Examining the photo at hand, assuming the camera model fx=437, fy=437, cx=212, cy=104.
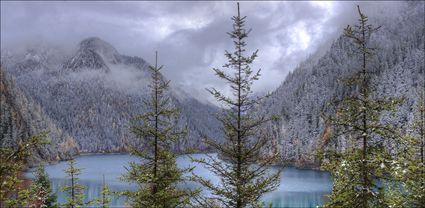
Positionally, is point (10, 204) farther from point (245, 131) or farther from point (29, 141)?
point (245, 131)

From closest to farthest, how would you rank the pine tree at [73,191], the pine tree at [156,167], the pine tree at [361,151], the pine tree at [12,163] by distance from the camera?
the pine tree at [12,163], the pine tree at [361,151], the pine tree at [156,167], the pine tree at [73,191]

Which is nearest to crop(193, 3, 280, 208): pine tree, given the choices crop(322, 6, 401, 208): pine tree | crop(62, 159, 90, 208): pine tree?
crop(322, 6, 401, 208): pine tree

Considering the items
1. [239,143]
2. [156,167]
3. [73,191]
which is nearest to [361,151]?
[239,143]

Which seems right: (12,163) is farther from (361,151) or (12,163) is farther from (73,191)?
(73,191)

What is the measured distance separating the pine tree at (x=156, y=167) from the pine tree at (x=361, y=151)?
9.65 m

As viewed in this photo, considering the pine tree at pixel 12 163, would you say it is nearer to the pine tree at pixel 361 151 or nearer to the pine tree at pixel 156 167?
the pine tree at pixel 361 151

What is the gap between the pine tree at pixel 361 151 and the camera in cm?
1466

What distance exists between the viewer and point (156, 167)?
23.9 meters

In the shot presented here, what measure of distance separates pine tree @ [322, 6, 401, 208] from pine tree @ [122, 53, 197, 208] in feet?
31.7

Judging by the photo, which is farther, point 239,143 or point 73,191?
point 73,191

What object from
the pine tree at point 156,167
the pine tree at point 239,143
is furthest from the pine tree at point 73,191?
the pine tree at point 239,143

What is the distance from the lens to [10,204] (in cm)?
1149

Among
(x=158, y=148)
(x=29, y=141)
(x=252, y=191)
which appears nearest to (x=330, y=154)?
(x=252, y=191)

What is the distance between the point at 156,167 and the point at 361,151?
12.0 metres
